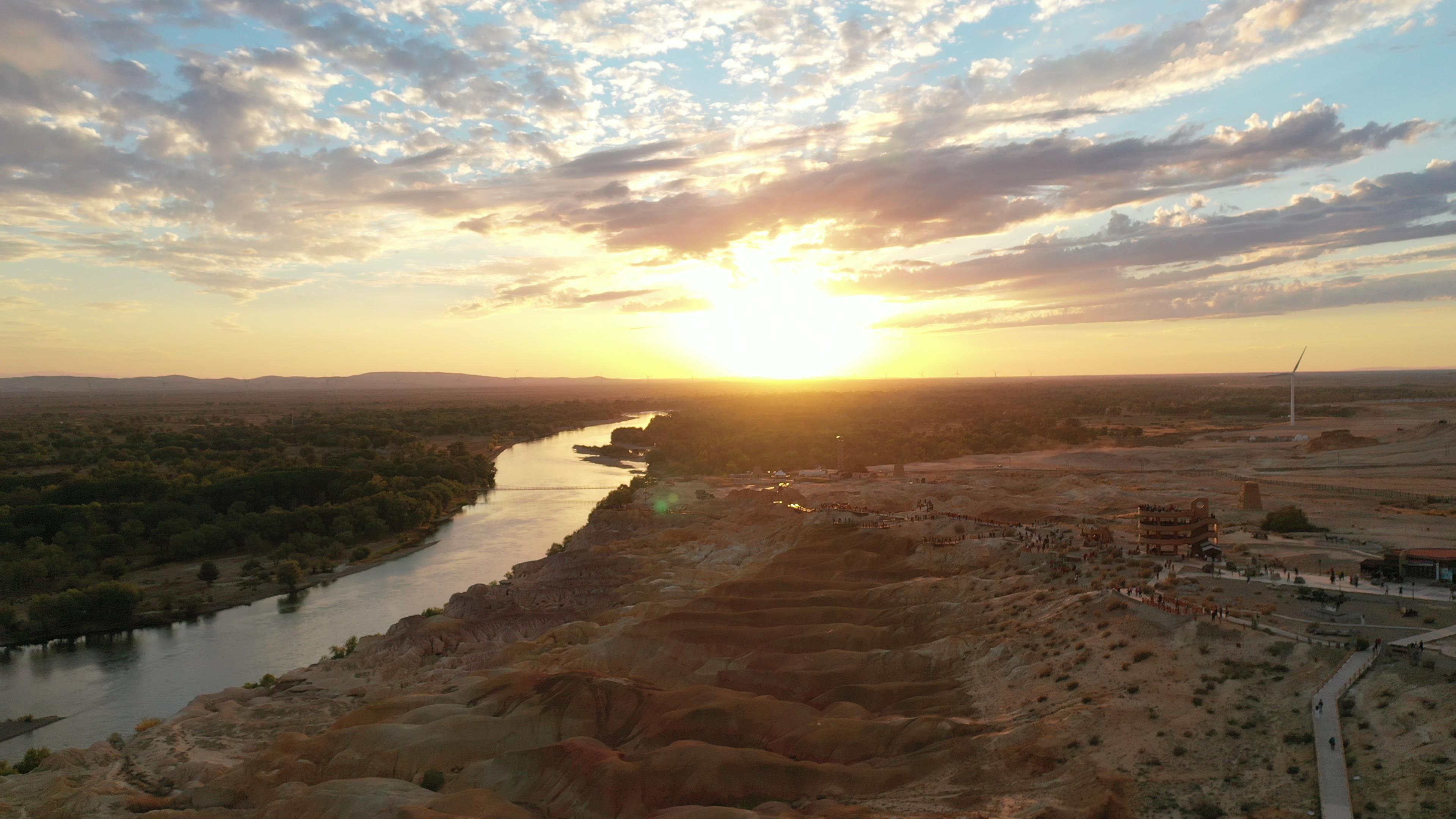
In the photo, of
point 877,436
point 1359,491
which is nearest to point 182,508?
point 1359,491

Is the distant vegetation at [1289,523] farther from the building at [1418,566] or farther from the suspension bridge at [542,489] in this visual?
the suspension bridge at [542,489]

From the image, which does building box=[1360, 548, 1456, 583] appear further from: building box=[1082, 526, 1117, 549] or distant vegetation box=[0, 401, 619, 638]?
distant vegetation box=[0, 401, 619, 638]

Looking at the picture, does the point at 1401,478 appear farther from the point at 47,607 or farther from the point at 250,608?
the point at 47,607

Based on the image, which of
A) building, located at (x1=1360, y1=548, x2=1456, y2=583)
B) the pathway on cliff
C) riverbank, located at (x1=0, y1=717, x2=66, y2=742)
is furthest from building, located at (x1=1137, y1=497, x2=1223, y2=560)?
riverbank, located at (x1=0, y1=717, x2=66, y2=742)

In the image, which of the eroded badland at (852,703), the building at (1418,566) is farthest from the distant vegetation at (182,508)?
the building at (1418,566)

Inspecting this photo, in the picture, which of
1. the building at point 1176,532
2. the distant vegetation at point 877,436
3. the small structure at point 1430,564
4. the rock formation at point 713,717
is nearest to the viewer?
the rock formation at point 713,717

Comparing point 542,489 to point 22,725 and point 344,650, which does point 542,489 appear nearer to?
point 344,650
